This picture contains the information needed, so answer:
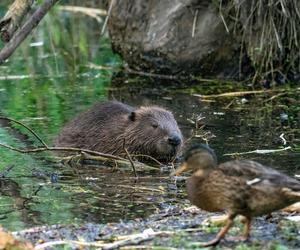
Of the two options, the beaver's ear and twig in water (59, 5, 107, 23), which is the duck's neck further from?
twig in water (59, 5, 107, 23)

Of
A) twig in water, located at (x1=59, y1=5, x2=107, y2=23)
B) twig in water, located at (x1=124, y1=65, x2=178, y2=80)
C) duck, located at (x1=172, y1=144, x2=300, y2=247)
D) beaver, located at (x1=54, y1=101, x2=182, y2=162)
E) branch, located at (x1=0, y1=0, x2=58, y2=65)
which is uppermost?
branch, located at (x1=0, y1=0, x2=58, y2=65)

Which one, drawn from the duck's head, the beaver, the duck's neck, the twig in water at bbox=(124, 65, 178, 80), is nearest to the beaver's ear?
the beaver

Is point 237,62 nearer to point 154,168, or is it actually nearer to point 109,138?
point 109,138

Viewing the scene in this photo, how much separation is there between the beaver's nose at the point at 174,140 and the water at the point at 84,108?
37 centimetres

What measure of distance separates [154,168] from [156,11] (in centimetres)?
459

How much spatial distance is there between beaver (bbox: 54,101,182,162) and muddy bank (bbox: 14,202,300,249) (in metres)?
2.50

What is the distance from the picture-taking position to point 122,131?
9055 millimetres

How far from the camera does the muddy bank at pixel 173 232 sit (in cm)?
500

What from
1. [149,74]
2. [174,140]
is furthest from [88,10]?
[174,140]

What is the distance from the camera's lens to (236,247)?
4863 millimetres

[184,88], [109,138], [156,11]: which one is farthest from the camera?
[156,11]

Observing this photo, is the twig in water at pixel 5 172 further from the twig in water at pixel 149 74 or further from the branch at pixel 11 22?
the twig in water at pixel 149 74

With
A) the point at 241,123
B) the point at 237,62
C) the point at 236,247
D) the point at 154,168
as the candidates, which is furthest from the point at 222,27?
the point at 236,247

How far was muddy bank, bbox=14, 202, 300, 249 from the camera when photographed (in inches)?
197
